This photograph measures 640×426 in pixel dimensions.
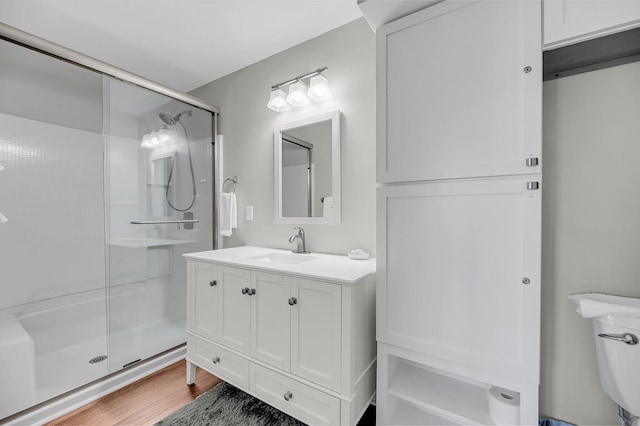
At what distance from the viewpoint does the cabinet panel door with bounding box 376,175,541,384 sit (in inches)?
39.1

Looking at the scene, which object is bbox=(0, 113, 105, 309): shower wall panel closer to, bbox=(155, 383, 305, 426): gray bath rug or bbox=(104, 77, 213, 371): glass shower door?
bbox=(104, 77, 213, 371): glass shower door

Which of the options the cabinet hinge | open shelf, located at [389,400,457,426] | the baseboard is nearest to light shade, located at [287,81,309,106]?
the cabinet hinge

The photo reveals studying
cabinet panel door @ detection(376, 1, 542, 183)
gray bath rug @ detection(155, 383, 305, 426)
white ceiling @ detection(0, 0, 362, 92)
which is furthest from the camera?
white ceiling @ detection(0, 0, 362, 92)

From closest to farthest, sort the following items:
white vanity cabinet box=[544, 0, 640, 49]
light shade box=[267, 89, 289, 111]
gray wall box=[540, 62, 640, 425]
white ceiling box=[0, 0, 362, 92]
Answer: white vanity cabinet box=[544, 0, 640, 49], gray wall box=[540, 62, 640, 425], white ceiling box=[0, 0, 362, 92], light shade box=[267, 89, 289, 111]

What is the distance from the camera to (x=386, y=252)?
1.28 metres

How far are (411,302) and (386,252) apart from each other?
0.25 meters

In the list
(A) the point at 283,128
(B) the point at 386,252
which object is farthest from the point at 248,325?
(A) the point at 283,128

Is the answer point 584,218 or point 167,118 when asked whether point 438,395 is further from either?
point 167,118

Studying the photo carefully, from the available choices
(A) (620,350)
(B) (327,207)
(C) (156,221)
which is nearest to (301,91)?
(B) (327,207)

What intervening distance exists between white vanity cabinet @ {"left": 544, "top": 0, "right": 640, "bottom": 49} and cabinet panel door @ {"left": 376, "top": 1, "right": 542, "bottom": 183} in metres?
0.04

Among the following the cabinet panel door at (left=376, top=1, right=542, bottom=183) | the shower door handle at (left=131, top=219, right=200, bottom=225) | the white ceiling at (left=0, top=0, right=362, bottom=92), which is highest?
the white ceiling at (left=0, top=0, right=362, bottom=92)

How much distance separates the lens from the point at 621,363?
933mm

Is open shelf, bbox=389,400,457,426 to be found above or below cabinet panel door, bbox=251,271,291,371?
below

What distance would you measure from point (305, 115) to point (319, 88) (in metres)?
0.24
